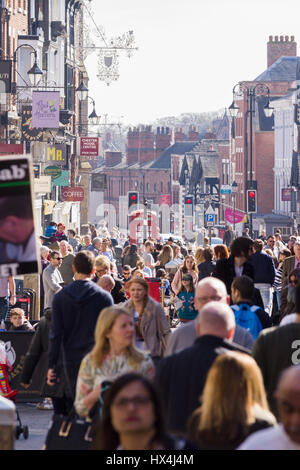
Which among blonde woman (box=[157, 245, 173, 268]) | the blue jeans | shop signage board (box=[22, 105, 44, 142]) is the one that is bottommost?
the blue jeans

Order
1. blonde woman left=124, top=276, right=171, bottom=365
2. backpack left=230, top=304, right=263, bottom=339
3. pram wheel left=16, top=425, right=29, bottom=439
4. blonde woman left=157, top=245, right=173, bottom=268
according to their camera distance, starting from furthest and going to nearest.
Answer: blonde woman left=157, top=245, right=173, bottom=268 < pram wheel left=16, top=425, right=29, bottom=439 < blonde woman left=124, top=276, right=171, bottom=365 < backpack left=230, top=304, right=263, bottom=339

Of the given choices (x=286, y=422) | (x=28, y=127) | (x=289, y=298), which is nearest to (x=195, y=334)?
(x=286, y=422)

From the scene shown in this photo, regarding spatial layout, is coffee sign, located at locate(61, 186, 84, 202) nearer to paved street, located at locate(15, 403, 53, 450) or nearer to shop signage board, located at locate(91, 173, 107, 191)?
shop signage board, located at locate(91, 173, 107, 191)

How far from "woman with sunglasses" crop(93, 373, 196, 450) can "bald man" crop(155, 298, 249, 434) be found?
5.11 ft

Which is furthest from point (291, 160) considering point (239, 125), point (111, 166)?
point (111, 166)

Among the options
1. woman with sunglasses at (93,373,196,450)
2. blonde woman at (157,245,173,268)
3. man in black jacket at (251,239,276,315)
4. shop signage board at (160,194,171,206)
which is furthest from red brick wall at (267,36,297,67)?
woman with sunglasses at (93,373,196,450)

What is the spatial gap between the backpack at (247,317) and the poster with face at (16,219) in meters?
3.02

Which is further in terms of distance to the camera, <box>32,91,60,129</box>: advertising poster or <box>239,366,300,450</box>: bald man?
<box>32,91,60,129</box>: advertising poster

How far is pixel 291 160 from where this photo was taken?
9288cm

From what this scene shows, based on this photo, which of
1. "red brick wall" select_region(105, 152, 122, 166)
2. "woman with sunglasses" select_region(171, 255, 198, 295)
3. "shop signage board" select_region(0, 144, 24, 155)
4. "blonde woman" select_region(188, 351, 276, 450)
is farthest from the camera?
"red brick wall" select_region(105, 152, 122, 166)

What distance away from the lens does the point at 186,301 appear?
679 inches

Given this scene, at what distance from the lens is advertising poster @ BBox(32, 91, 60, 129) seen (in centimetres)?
4419

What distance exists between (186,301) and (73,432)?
9393mm
